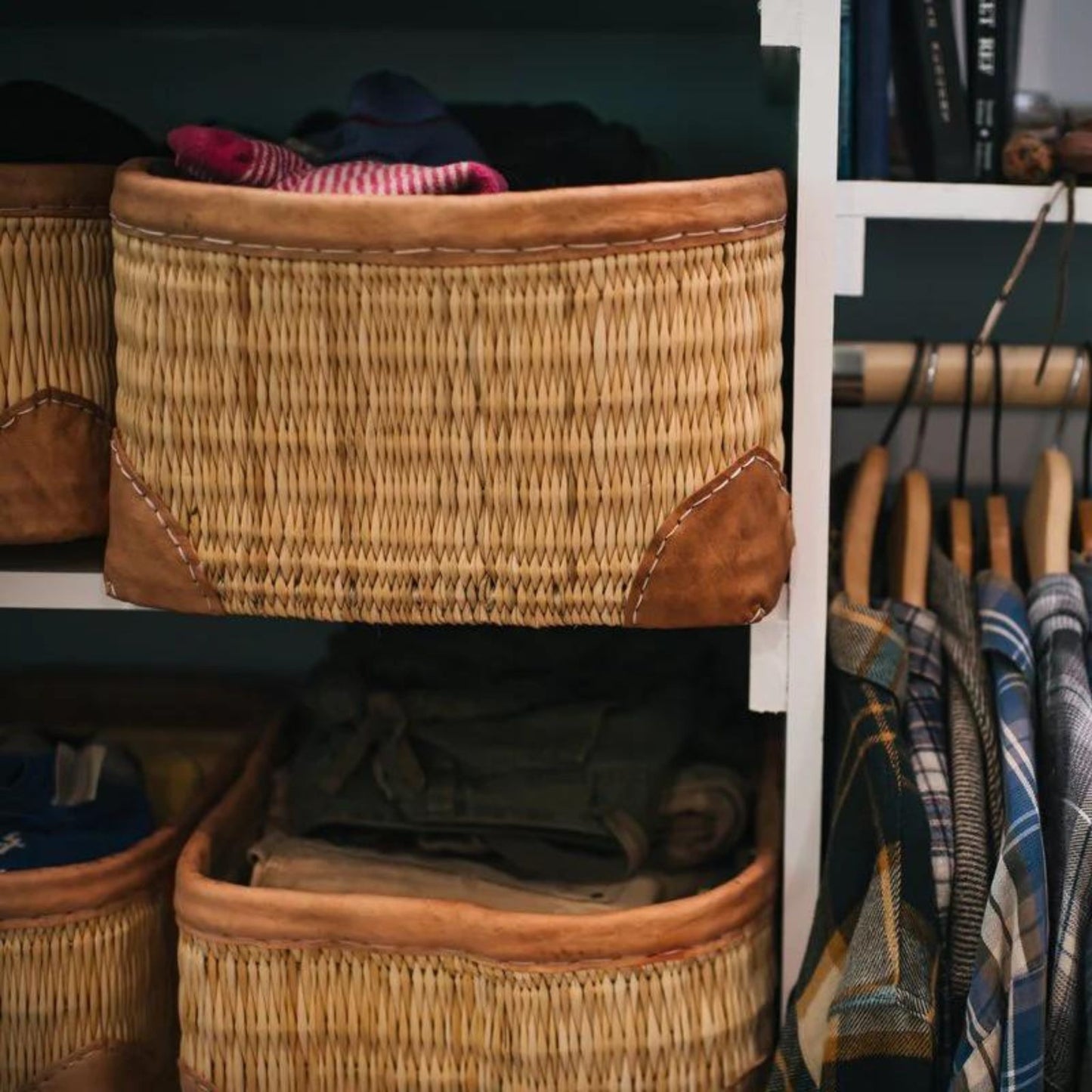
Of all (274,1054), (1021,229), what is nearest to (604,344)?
(274,1054)

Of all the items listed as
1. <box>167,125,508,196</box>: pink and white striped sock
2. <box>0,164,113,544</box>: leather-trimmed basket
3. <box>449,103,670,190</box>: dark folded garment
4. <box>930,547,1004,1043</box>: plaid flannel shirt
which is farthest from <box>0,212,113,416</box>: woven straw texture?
<box>930,547,1004,1043</box>: plaid flannel shirt

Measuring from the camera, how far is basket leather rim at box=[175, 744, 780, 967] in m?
0.96

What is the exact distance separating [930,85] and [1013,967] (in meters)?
0.60

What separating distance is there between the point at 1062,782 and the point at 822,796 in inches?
8.2

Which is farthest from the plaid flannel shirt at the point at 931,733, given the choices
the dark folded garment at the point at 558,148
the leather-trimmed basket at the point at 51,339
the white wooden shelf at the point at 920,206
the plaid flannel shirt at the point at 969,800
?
the leather-trimmed basket at the point at 51,339

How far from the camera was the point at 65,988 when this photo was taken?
107 cm

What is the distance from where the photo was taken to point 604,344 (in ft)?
2.95

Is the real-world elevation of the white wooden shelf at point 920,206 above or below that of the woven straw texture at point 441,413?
above

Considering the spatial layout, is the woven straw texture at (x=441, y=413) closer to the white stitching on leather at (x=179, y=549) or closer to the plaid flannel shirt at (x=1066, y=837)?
the white stitching on leather at (x=179, y=549)

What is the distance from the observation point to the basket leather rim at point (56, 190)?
3.26 feet

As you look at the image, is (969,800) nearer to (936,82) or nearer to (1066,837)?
(1066,837)

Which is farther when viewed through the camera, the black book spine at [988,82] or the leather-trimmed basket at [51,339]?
the black book spine at [988,82]

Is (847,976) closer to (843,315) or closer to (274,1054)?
(274,1054)

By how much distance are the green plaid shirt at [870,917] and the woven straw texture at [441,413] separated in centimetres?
17
